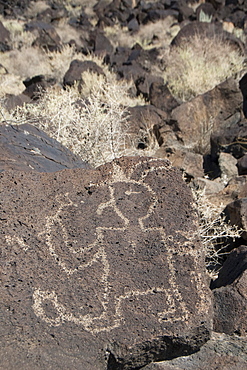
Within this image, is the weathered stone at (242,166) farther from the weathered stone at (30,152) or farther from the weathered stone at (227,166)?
the weathered stone at (30,152)

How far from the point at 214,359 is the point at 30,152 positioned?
1892 mm

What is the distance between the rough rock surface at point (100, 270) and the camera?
2090 millimetres

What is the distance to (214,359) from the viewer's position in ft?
7.32

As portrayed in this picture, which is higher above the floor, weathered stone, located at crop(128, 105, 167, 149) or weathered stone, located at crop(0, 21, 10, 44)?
weathered stone, located at crop(0, 21, 10, 44)

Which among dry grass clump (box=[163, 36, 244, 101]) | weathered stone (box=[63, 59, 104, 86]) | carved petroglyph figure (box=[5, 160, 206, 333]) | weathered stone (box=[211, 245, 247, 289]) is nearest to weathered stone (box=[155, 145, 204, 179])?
weathered stone (box=[211, 245, 247, 289])

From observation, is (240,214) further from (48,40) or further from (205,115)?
(48,40)

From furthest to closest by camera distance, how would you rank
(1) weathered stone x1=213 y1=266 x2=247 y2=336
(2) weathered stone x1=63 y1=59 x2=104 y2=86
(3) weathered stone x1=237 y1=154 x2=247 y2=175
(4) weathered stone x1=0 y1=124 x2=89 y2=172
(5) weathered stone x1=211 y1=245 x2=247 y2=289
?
(2) weathered stone x1=63 y1=59 x2=104 y2=86 → (3) weathered stone x1=237 y1=154 x2=247 y2=175 → (4) weathered stone x1=0 y1=124 x2=89 y2=172 → (5) weathered stone x1=211 y1=245 x2=247 y2=289 → (1) weathered stone x1=213 y1=266 x2=247 y2=336

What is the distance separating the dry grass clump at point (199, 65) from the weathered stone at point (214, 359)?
716 cm

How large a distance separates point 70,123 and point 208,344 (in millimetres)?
3649

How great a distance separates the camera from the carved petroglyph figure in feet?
7.11

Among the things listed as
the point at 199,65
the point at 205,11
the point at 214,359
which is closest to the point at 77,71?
the point at 199,65

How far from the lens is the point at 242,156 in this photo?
19.6ft

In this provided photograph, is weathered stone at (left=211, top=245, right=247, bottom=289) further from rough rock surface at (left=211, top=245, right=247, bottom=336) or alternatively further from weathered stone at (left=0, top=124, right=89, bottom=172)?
weathered stone at (left=0, top=124, right=89, bottom=172)

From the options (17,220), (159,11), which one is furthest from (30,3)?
(17,220)
